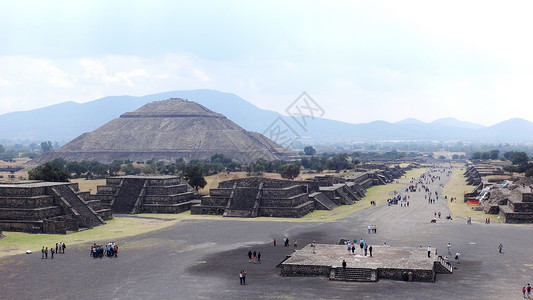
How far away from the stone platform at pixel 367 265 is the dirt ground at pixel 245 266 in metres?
0.83

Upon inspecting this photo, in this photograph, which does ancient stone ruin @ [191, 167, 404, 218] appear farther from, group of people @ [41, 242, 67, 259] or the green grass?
group of people @ [41, 242, 67, 259]

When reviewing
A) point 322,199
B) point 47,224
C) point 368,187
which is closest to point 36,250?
point 47,224

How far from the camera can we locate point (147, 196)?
7706 cm

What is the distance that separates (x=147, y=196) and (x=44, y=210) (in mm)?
19627

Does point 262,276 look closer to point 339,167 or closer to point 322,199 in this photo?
point 322,199

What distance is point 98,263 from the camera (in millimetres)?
43094

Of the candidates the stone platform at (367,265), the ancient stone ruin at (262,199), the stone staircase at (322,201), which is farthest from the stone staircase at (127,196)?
the stone platform at (367,265)

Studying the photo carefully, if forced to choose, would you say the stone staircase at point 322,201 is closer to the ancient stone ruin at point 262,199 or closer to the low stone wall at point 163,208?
the ancient stone ruin at point 262,199

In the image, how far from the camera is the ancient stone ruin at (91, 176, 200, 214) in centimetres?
7569

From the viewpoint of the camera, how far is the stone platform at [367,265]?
37.1 meters

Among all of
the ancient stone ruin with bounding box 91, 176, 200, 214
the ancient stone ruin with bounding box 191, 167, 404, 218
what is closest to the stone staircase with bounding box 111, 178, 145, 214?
the ancient stone ruin with bounding box 91, 176, 200, 214

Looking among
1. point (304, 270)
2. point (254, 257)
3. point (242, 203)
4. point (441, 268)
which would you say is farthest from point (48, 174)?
point (441, 268)

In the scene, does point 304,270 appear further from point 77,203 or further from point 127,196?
point 127,196

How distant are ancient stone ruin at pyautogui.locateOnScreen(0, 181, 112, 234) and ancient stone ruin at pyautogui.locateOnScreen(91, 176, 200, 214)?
11.1 metres
